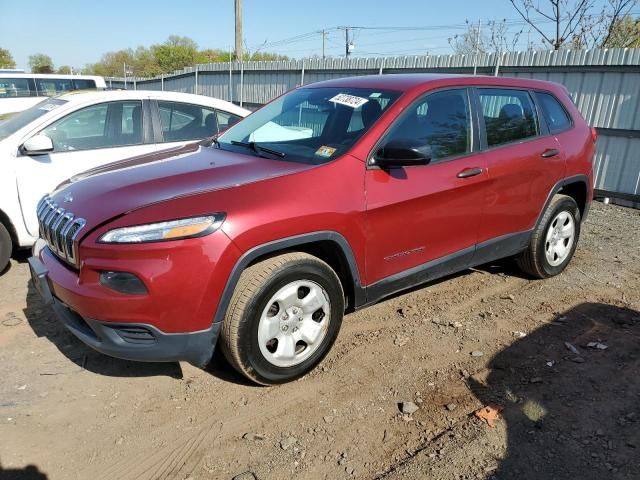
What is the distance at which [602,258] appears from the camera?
5488 millimetres

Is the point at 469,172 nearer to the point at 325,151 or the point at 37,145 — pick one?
the point at 325,151

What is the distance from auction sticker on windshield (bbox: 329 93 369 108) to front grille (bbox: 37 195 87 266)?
1900mm

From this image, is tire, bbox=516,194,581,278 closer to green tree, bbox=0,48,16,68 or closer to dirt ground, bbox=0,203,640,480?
dirt ground, bbox=0,203,640,480

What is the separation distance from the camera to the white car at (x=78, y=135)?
4.68 metres

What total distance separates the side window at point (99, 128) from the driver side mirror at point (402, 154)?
128 inches

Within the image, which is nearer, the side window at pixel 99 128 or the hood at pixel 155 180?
the hood at pixel 155 180

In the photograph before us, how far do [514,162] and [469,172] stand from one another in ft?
1.89

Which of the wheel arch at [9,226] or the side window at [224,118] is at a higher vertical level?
the side window at [224,118]

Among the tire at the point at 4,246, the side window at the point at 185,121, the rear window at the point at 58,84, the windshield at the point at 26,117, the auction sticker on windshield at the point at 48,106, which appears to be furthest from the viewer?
the rear window at the point at 58,84

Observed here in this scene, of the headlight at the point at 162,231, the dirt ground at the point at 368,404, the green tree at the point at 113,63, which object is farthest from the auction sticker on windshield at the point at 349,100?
the green tree at the point at 113,63

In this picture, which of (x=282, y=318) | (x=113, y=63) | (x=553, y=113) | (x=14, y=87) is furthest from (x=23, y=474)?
(x=113, y=63)

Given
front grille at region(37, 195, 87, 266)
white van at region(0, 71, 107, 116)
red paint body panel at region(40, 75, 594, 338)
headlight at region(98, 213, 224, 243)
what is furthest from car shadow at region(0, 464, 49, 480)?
white van at region(0, 71, 107, 116)

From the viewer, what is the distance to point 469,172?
367 centimetres

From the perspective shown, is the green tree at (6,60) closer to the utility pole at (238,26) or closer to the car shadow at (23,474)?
the utility pole at (238,26)
